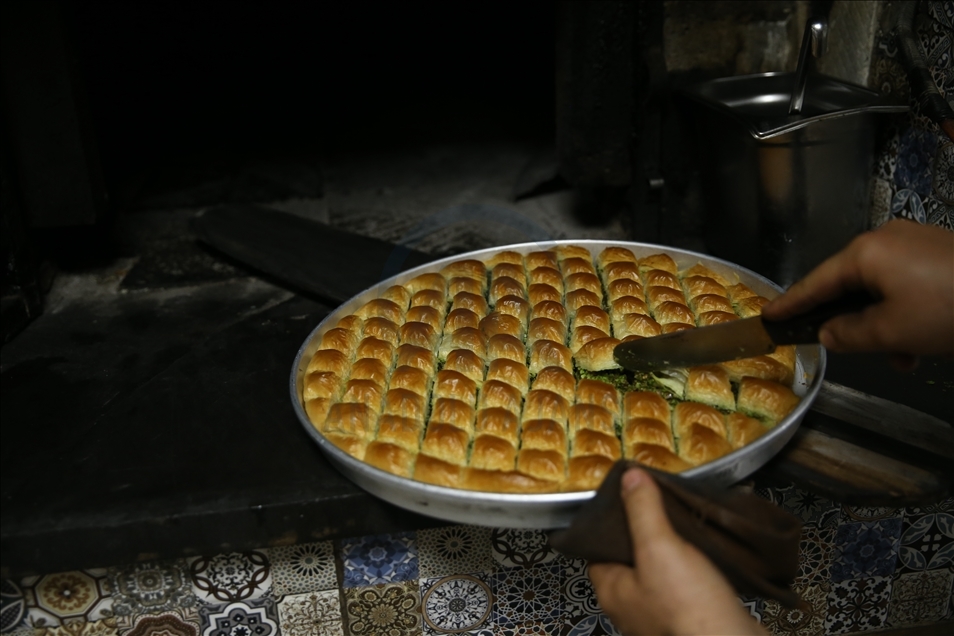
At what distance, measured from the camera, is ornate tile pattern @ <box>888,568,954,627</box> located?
7.34ft

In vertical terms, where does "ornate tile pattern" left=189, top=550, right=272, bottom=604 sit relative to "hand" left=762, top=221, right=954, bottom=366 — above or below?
below

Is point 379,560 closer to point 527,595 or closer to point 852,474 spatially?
point 527,595

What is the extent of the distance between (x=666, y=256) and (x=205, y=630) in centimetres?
161

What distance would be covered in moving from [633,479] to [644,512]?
64 millimetres

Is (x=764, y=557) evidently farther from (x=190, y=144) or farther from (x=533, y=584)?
(x=190, y=144)

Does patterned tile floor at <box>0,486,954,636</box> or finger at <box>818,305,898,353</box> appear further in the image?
patterned tile floor at <box>0,486,954,636</box>

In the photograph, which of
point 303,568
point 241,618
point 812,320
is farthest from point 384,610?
point 812,320

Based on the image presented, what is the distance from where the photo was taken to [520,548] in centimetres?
198

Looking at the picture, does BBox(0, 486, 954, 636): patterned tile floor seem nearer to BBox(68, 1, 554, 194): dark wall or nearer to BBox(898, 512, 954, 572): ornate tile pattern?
BBox(898, 512, 954, 572): ornate tile pattern

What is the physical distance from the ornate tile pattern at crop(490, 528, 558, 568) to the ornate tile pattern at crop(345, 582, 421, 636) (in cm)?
24

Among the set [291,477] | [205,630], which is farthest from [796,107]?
[205,630]

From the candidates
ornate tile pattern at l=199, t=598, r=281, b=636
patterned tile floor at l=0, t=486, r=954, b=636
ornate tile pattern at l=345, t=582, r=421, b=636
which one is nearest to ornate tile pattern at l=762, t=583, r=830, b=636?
patterned tile floor at l=0, t=486, r=954, b=636

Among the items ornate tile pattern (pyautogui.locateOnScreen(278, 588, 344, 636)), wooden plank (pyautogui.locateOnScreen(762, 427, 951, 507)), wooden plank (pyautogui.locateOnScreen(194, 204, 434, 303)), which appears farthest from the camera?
wooden plank (pyautogui.locateOnScreen(194, 204, 434, 303))

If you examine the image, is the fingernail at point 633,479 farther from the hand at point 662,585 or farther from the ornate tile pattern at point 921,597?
the ornate tile pattern at point 921,597
